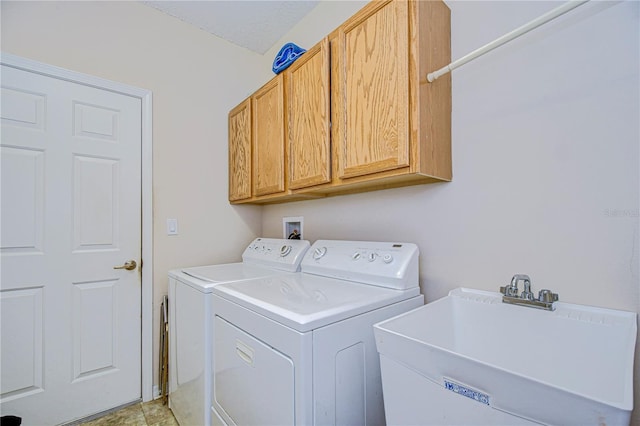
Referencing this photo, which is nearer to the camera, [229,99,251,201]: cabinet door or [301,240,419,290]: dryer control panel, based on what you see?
[301,240,419,290]: dryer control panel

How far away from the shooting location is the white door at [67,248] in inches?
63.7

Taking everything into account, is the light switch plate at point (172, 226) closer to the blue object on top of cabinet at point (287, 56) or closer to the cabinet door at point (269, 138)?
the cabinet door at point (269, 138)

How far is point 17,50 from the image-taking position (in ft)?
5.36

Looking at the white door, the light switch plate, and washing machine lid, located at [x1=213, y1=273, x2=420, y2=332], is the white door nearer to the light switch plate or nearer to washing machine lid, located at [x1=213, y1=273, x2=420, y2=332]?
the light switch plate

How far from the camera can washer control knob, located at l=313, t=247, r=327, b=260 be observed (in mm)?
1607

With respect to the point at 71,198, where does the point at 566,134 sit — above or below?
above

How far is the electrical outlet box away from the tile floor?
1.39 metres

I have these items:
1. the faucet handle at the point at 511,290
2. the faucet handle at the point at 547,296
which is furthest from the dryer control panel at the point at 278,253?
the faucet handle at the point at 547,296

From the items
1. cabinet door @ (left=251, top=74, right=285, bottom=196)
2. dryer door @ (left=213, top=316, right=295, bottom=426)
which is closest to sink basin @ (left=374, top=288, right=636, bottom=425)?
dryer door @ (left=213, top=316, right=295, bottom=426)

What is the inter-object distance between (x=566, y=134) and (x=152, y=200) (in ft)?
7.60

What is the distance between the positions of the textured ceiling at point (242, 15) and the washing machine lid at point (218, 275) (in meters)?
1.85

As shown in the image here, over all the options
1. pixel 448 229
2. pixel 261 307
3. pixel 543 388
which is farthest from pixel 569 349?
pixel 261 307

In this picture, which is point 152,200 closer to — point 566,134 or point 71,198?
point 71,198

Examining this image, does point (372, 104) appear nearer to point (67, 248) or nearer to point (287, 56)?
point (287, 56)
